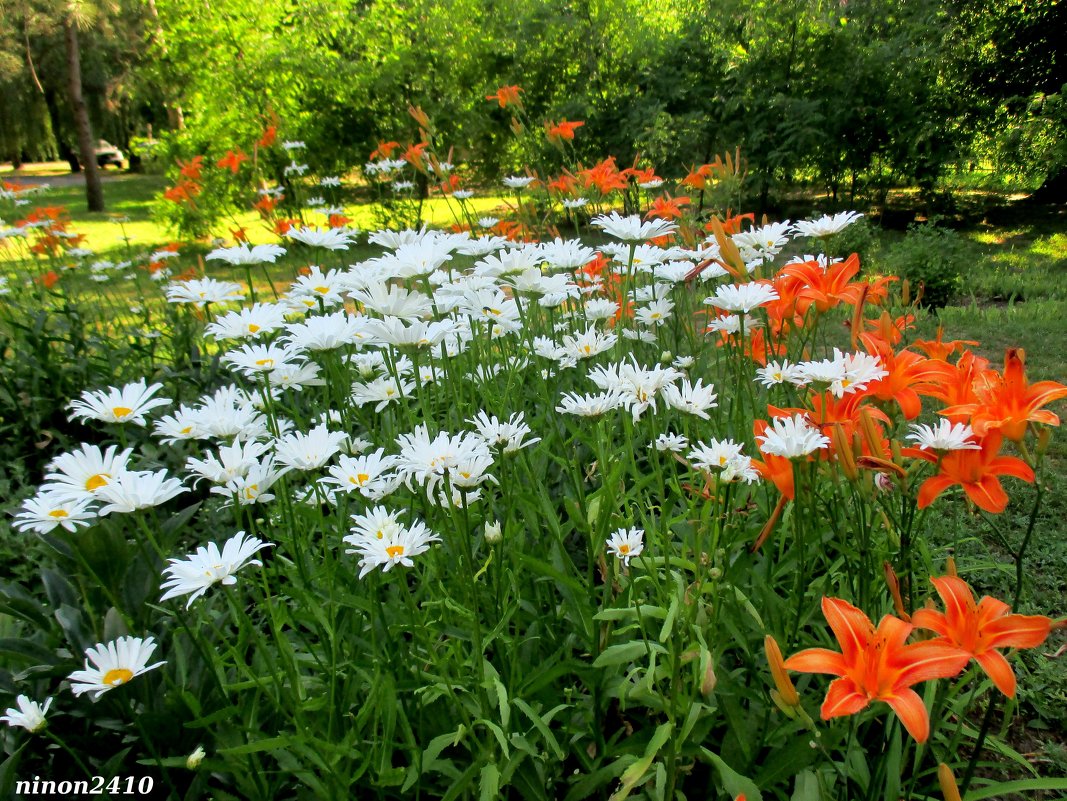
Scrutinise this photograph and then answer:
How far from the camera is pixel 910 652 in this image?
0.80 metres

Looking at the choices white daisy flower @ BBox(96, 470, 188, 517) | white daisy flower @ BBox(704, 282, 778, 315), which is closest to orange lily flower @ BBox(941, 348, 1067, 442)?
white daisy flower @ BBox(704, 282, 778, 315)

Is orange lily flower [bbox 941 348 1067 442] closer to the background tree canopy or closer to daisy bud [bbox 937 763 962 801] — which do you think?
daisy bud [bbox 937 763 962 801]

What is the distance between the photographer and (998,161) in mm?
7289

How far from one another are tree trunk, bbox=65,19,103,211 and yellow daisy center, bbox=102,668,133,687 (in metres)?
13.1

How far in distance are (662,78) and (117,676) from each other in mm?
8401

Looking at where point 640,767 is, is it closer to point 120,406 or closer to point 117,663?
point 117,663

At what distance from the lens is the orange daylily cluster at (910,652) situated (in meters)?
0.78

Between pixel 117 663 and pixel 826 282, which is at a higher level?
pixel 826 282

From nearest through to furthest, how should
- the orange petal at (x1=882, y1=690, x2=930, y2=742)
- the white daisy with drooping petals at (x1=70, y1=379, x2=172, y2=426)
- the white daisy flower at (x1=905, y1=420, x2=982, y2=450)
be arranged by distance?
the orange petal at (x1=882, y1=690, x2=930, y2=742) → the white daisy flower at (x1=905, y1=420, x2=982, y2=450) → the white daisy with drooping petals at (x1=70, y1=379, x2=172, y2=426)

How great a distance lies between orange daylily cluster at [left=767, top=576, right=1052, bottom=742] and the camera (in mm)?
777

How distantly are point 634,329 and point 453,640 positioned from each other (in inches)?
48.9

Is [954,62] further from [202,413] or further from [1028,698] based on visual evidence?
[202,413]

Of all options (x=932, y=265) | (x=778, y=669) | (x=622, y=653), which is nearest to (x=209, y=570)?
(x=622, y=653)

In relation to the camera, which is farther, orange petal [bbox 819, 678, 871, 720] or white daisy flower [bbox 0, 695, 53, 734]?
white daisy flower [bbox 0, 695, 53, 734]
